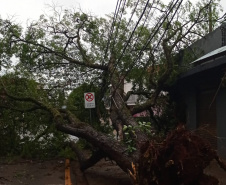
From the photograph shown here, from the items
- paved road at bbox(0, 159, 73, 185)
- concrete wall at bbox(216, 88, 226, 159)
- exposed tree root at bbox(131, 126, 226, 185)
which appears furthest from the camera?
concrete wall at bbox(216, 88, 226, 159)

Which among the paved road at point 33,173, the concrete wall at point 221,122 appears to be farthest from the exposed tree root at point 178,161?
the concrete wall at point 221,122

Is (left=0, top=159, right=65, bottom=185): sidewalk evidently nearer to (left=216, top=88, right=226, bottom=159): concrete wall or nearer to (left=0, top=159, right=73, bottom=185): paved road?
→ (left=0, top=159, right=73, bottom=185): paved road

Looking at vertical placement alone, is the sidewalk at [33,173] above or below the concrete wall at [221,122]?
below

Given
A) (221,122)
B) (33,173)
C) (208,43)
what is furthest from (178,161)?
(208,43)

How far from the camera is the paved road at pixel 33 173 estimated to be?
9219mm

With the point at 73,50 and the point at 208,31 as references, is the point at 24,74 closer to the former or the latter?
the point at 73,50

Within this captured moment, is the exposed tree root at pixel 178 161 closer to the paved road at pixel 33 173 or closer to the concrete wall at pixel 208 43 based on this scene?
the paved road at pixel 33 173

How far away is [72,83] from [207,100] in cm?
544

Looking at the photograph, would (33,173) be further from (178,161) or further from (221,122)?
(178,161)

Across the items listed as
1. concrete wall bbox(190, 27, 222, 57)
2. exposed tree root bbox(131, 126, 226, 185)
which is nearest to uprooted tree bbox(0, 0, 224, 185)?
concrete wall bbox(190, 27, 222, 57)

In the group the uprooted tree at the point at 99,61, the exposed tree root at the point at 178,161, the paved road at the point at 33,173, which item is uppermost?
the uprooted tree at the point at 99,61

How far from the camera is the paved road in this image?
30.2 ft

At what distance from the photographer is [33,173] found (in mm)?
10477

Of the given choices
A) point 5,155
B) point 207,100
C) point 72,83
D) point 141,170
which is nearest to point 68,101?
point 72,83
